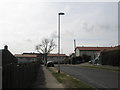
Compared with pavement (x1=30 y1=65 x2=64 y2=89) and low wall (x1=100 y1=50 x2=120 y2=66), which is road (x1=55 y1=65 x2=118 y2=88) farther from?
low wall (x1=100 y1=50 x2=120 y2=66)

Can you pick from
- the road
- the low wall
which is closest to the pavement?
the road

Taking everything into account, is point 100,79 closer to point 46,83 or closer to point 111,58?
point 46,83

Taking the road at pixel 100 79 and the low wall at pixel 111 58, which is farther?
the low wall at pixel 111 58

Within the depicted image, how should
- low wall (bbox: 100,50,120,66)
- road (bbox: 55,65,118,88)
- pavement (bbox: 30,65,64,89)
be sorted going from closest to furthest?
pavement (bbox: 30,65,64,89), road (bbox: 55,65,118,88), low wall (bbox: 100,50,120,66)

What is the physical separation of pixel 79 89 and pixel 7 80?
753cm

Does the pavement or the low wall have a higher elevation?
the low wall

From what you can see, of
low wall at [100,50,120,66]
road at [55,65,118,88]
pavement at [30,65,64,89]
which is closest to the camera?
pavement at [30,65,64,89]

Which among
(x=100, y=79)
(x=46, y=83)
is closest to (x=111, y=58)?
(x=100, y=79)

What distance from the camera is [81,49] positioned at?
4916 inches

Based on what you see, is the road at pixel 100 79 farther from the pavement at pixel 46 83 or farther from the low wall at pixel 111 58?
the low wall at pixel 111 58

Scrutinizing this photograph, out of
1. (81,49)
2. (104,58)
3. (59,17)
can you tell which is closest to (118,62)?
(104,58)

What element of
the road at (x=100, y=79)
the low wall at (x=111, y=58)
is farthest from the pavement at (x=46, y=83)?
the low wall at (x=111, y=58)

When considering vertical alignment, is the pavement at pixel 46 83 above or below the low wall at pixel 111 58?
below

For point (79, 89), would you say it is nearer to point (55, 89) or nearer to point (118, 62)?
point (55, 89)
